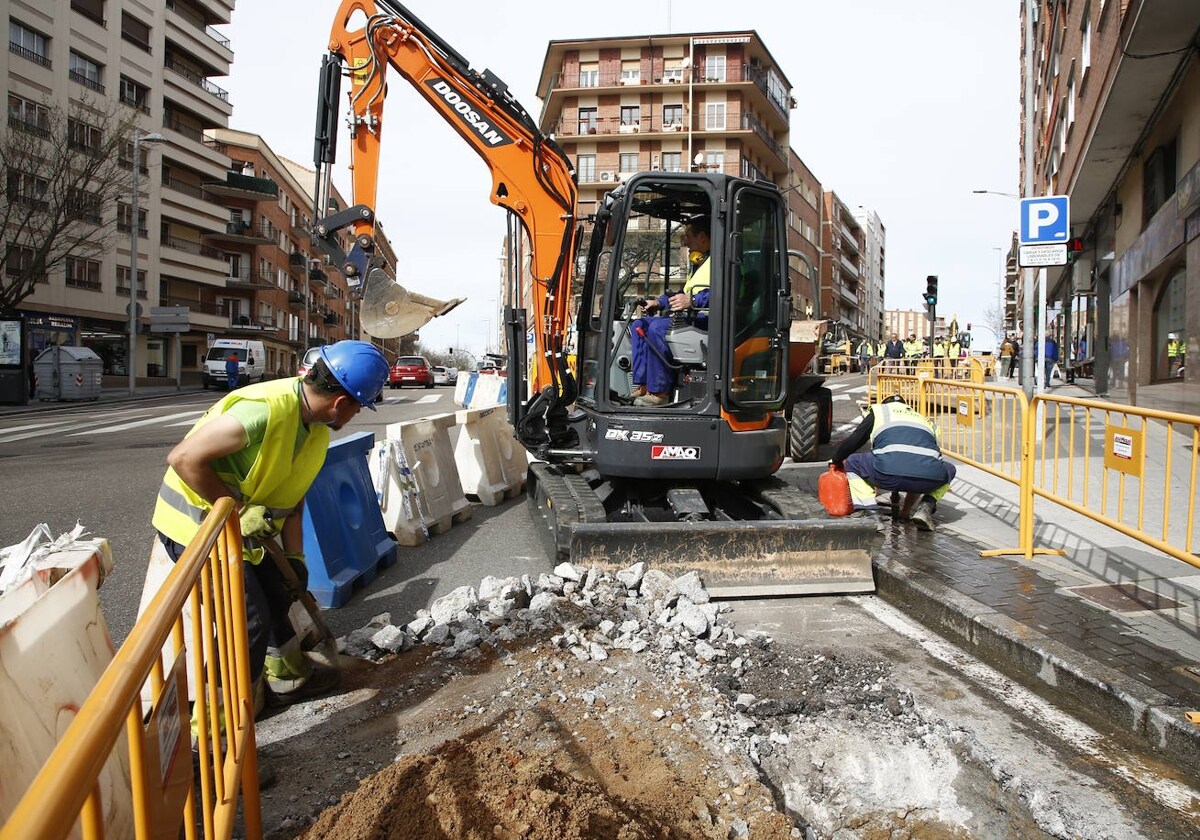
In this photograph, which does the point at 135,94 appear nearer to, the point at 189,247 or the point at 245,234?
the point at 189,247

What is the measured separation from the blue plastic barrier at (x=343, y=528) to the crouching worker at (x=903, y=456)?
3555 mm

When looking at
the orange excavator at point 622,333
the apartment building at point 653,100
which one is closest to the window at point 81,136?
the orange excavator at point 622,333

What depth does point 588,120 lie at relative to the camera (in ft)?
201

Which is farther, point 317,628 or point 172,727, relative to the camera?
point 317,628

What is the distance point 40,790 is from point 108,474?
32.9ft

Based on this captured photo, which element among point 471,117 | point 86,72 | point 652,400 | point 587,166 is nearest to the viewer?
point 652,400

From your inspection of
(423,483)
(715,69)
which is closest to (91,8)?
(715,69)

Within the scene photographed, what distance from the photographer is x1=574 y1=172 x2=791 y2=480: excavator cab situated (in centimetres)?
570

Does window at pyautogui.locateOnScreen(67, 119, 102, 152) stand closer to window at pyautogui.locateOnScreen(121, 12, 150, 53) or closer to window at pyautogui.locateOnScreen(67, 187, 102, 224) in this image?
A: window at pyautogui.locateOnScreen(67, 187, 102, 224)

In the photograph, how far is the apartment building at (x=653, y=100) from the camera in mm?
60188

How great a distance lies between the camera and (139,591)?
512cm

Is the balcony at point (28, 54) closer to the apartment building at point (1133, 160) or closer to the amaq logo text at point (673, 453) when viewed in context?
the apartment building at point (1133, 160)

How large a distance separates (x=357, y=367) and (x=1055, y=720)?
134 inches

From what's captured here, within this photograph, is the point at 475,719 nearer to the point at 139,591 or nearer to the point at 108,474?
the point at 139,591
